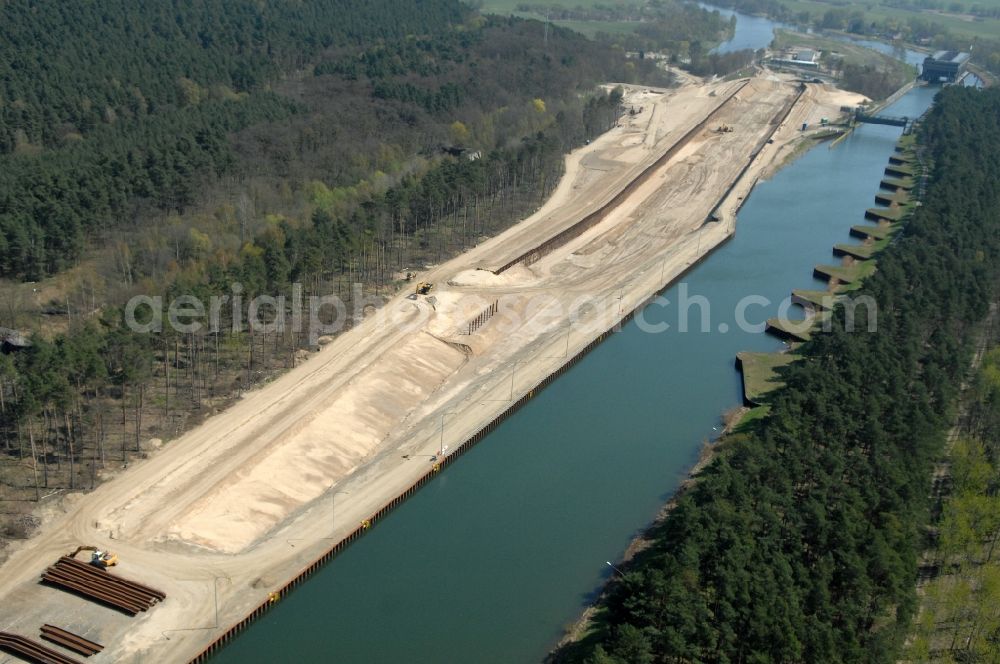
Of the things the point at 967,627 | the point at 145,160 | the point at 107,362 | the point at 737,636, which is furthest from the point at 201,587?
the point at 145,160

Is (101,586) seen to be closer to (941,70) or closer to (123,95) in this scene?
(123,95)

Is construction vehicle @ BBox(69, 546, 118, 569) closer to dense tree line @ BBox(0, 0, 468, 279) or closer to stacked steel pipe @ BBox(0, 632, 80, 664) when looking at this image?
stacked steel pipe @ BBox(0, 632, 80, 664)

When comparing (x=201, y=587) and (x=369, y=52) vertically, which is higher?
(x=369, y=52)

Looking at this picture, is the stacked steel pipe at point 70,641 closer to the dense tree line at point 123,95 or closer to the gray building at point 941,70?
the dense tree line at point 123,95

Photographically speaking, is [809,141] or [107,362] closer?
[107,362]

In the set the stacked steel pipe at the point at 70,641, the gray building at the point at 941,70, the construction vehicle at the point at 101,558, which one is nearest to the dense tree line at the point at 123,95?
the construction vehicle at the point at 101,558

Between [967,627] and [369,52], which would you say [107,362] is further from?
[369,52]
